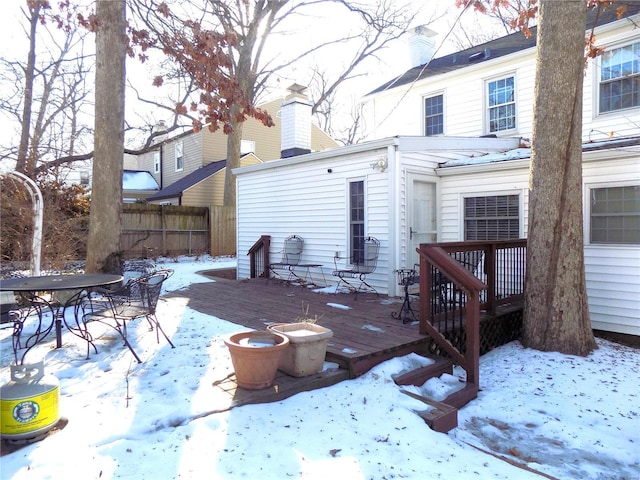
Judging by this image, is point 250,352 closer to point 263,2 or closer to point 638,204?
point 638,204

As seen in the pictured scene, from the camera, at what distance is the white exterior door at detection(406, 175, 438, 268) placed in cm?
718

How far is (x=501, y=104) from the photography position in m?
9.77

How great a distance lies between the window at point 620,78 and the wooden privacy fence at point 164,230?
12712mm

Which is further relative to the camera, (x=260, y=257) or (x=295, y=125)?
(x=260, y=257)

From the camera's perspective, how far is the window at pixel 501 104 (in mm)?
9602

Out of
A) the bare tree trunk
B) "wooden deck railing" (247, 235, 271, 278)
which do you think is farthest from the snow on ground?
the bare tree trunk

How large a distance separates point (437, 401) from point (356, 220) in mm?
4562

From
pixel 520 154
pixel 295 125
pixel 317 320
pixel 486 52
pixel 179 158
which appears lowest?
pixel 317 320

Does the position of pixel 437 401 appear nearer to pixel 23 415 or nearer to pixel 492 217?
pixel 23 415

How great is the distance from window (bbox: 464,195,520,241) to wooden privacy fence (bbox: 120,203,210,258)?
1080 centimetres

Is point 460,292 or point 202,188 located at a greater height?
point 202,188

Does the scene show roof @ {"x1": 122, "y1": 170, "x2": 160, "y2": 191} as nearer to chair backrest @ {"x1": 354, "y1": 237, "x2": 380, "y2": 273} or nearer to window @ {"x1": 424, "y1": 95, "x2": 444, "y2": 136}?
window @ {"x1": 424, "y1": 95, "x2": 444, "y2": 136}

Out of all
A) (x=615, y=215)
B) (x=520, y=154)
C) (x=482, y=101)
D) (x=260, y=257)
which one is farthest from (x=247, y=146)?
(x=615, y=215)

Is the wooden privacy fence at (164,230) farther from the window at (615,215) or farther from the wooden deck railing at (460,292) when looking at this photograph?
the window at (615,215)
